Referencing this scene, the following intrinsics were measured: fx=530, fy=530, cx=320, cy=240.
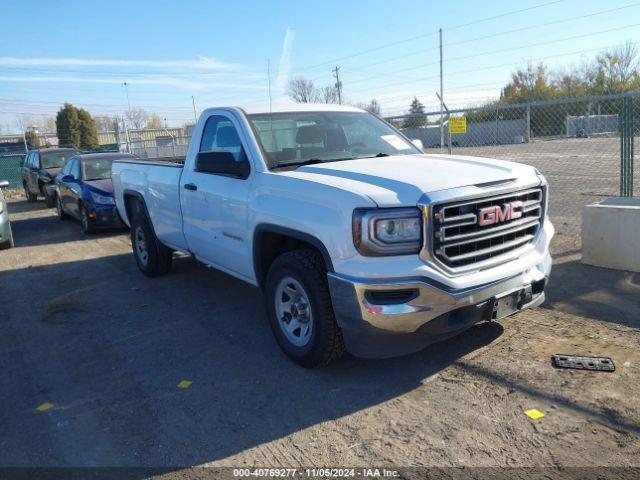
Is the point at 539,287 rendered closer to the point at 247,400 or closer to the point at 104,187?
the point at 247,400

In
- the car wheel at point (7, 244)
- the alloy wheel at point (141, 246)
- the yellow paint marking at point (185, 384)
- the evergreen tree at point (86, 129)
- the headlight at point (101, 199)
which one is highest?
the evergreen tree at point (86, 129)

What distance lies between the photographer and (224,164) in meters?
4.41

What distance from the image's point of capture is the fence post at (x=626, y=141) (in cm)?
705

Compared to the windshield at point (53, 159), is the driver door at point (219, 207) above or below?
below

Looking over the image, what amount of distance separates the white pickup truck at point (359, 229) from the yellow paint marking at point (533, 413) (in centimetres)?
65

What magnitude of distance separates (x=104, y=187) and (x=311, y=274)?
8.48 meters

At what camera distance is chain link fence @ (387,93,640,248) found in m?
A: 7.39

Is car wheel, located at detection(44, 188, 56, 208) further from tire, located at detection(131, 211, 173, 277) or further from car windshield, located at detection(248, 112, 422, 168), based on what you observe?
car windshield, located at detection(248, 112, 422, 168)

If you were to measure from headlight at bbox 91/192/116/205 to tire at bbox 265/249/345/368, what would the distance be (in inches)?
298

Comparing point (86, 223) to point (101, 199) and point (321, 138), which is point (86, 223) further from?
point (321, 138)

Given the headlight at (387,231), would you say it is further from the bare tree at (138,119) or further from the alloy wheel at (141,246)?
the bare tree at (138,119)

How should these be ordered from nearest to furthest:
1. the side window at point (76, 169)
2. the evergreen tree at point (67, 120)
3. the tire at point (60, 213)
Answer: the side window at point (76, 169) → the tire at point (60, 213) → the evergreen tree at point (67, 120)

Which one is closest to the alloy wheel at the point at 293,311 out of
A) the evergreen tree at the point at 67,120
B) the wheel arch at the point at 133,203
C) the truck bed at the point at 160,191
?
the truck bed at the point at 160,191

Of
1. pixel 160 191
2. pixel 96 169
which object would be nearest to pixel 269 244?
pixel 160 191
